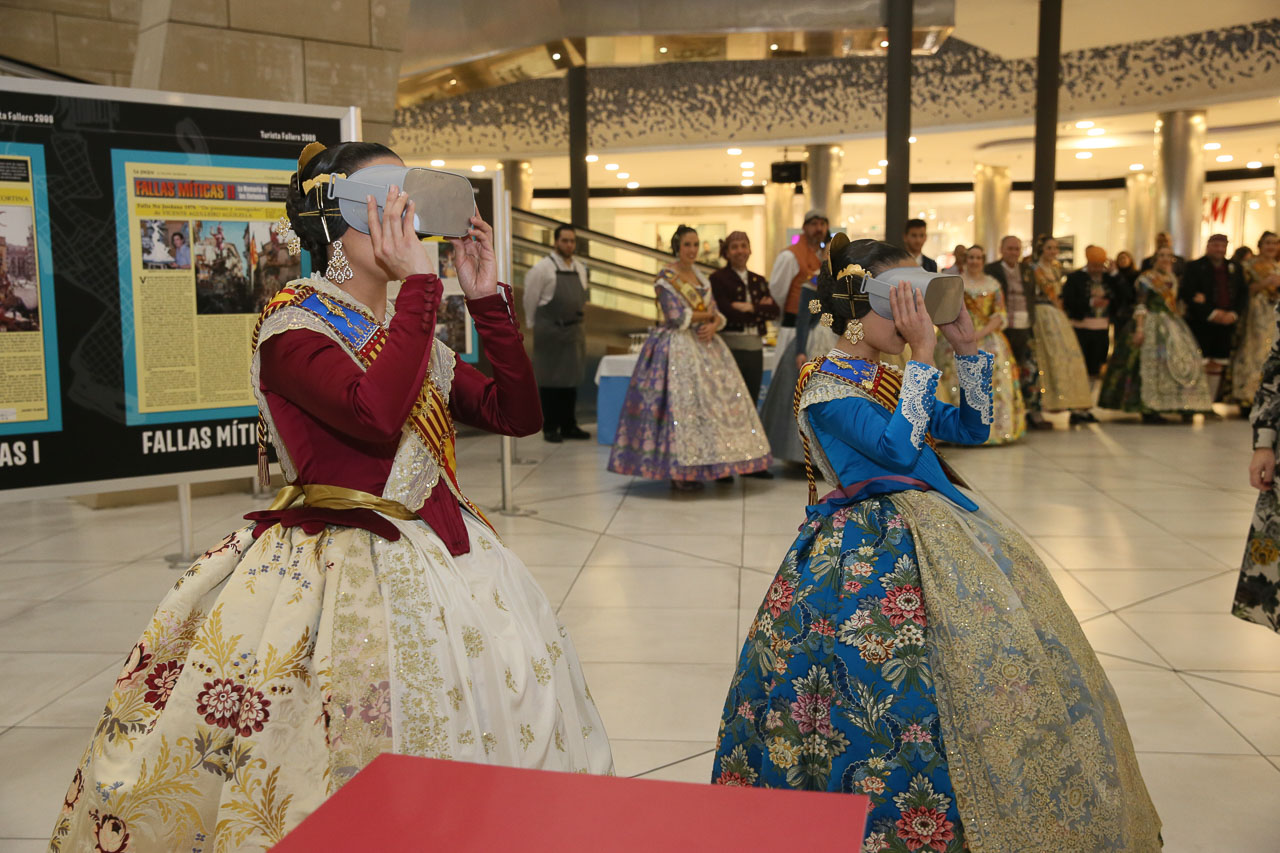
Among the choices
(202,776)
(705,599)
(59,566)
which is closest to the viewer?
(202,776)

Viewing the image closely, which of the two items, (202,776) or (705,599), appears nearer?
(202,776)

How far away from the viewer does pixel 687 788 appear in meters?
0.91

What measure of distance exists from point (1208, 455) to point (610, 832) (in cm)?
732

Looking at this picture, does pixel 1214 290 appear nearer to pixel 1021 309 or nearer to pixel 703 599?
pixel 1021 309

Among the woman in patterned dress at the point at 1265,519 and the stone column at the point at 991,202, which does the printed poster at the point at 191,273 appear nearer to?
the woman in patterned dress at the point at 1265,519

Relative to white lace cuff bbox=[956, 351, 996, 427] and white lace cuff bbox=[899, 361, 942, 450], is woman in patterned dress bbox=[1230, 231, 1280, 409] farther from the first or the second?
white lace cuff bbox=[899, 361, 942, 450]

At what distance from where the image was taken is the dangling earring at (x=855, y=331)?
2.10 m

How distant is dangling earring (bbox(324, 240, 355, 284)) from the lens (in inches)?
63.8

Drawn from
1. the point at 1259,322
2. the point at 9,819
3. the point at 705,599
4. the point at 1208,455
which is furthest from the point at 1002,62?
the point at 9,819

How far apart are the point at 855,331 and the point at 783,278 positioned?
4.64 metres

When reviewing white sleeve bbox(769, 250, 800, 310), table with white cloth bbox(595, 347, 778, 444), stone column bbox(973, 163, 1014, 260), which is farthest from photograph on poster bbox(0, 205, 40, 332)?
stone column bbox(973, 163, 1014, 260)

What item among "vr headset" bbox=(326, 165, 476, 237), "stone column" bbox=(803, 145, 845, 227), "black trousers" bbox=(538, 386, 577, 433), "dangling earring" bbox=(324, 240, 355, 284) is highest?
"stone column" bbox=(803, 145, 845, 227)

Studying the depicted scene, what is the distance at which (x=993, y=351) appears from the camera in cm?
762

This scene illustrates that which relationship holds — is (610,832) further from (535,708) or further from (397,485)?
(397,485)
